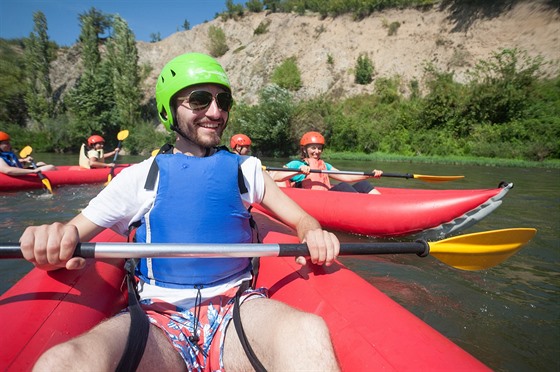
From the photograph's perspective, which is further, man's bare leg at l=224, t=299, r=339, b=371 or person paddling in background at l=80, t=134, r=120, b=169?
person paddling in background at l=80, t=134, r=120, b=169

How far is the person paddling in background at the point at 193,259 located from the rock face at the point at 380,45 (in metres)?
22.4

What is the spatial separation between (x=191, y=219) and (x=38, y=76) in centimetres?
3737

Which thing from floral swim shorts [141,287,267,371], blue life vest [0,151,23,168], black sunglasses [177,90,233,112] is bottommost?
blue life vest [0,151,23,168]

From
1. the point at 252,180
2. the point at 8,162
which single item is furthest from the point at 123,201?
the point at 8,162

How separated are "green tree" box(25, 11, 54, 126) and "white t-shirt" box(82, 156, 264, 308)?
3466cm

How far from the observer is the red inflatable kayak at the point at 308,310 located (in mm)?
1128

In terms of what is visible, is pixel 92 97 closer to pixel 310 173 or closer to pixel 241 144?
pixel 241 144

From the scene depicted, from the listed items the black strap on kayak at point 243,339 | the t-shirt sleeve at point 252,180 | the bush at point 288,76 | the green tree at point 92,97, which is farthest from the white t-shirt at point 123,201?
the green tree at point 92,97

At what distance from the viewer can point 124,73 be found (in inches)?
1172

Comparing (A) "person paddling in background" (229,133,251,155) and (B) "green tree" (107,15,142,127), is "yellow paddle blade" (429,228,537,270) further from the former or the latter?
(B) "green tree" (107,15,142,127)

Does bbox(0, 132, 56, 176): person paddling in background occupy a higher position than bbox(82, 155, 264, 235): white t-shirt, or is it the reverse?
bbox(82, 155, 264, 235): white t-shirt

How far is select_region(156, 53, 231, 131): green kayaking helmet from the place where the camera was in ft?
5.58

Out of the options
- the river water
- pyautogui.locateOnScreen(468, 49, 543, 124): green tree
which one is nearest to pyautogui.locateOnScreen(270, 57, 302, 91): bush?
pyautogui.locateOnScreen(468, 49, 543, 124): green tree

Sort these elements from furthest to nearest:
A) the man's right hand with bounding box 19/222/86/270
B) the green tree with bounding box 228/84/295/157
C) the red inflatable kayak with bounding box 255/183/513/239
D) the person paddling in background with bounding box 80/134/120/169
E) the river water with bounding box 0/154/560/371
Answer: the green tree with bounding box 228/84/295/157 → the person paddling in background with bounding box 80/134/120/169 → the red inflatable kayak with bounding box 255/183/513/239 → the river water with bounding box 0/154/560/371 → the man's right hand with bounding box 19/222/86/270
